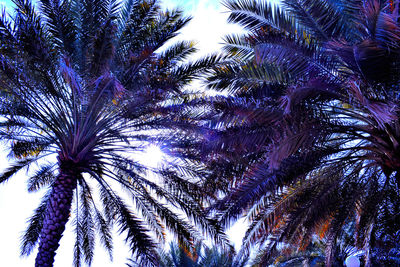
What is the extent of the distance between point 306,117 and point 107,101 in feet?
15.3

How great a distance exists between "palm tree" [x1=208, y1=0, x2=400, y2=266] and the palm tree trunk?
352 centimetres

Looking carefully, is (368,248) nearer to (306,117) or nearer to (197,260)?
(306,117)

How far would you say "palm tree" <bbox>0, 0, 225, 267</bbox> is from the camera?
26.7 ft

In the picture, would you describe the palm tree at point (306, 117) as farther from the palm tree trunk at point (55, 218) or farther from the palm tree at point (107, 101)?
Answer: the palm tree trunk at point (55, 218)

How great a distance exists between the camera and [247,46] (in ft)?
27.6

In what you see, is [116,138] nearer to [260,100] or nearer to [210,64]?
[210,64]

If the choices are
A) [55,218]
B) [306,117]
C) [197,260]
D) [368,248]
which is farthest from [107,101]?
[197,260]

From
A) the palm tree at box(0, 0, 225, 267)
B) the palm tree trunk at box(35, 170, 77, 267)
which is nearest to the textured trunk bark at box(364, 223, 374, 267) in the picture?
the palm tree at box(0, 0, 225, 267)

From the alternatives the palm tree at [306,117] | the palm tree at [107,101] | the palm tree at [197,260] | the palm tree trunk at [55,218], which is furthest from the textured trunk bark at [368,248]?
the palm tree at [197,260]

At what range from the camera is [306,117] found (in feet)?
22.1

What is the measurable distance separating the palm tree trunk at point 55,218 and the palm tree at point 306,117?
3.52m

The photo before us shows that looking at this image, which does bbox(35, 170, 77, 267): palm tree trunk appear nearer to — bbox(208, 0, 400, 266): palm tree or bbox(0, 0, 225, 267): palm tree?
bbox(0, 0, 225, 267): palm tree

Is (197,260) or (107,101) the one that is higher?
(107,101)

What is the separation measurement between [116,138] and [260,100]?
420 cm
